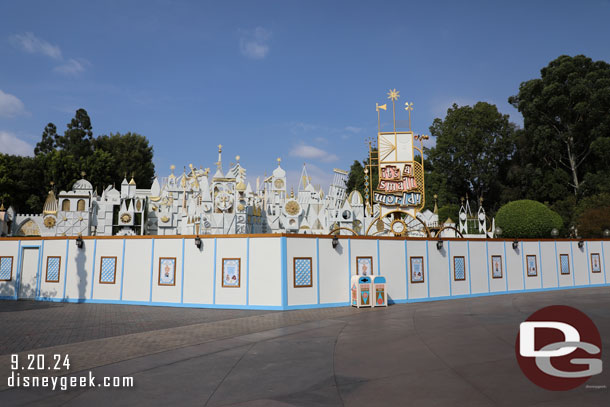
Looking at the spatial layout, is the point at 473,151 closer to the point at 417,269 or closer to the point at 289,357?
the point at 417,269

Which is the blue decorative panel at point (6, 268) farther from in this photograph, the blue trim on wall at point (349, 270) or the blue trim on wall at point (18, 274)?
the blue trim on wall at point (349, 270)

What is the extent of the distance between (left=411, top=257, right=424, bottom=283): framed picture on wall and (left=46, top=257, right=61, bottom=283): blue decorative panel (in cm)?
1588

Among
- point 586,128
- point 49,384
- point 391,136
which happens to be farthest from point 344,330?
point 586,128

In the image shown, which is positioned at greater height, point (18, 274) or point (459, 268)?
point (459, 268)

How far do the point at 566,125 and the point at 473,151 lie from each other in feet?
37.6

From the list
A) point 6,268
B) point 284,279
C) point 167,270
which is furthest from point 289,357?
point 6,268

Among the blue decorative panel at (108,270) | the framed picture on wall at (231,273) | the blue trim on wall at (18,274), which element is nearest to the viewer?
the framed picture on wall at (231,273)

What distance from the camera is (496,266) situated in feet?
67.5

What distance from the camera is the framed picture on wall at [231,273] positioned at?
15.5m

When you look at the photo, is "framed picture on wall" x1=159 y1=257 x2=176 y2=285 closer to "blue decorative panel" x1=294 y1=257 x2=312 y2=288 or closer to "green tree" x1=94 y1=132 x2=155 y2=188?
"blue decorative panel" x1=294 y1=257 x2=312 y2=288

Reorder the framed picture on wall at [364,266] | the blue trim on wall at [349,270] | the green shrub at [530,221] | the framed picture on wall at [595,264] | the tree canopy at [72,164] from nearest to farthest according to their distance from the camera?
the blue trim on wall at [349,270] → the framed picture on wall at [364,266] → the framed picture on wall at [595,264] → the green shrub at [530,221] → the tree canopy at [72,164]

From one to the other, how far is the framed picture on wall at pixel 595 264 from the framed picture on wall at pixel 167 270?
24.9 metres

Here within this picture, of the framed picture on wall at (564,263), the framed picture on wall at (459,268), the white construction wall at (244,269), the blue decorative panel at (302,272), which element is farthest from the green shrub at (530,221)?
the blue decorative panel at (302,272)

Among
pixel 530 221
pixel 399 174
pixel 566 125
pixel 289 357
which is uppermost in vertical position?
pixel 566 125
